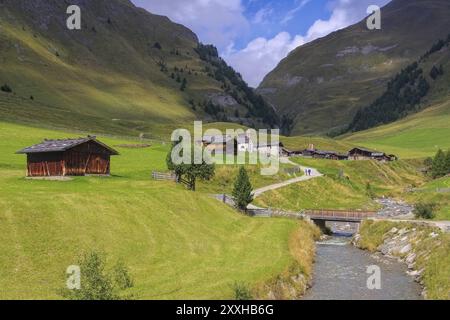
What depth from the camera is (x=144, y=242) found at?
47188 mm

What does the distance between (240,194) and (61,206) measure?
114 feet

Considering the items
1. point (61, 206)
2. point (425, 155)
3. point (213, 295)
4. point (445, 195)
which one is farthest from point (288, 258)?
point (425, 155)

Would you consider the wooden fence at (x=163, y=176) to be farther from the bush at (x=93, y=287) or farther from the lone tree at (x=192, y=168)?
the bush at (x=93, y=287)

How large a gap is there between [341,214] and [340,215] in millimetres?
213

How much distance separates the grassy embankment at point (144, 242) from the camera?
3762 cm

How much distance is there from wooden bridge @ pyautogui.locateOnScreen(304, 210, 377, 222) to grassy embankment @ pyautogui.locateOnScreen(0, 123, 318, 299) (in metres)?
16.1

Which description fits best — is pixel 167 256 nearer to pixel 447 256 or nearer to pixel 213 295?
pixel 213 295

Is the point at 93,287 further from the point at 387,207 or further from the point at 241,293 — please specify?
the point at 387,207

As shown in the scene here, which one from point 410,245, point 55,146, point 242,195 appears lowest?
point 410,245

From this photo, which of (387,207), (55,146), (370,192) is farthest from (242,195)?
(370,192)

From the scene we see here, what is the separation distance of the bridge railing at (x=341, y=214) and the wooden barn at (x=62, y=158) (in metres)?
33.3

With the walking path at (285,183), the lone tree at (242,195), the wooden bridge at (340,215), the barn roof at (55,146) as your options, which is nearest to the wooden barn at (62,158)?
the barn roof at (55,146)

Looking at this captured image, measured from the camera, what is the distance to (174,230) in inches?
2073
